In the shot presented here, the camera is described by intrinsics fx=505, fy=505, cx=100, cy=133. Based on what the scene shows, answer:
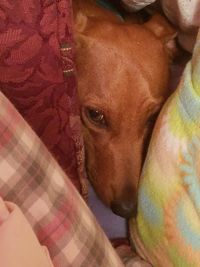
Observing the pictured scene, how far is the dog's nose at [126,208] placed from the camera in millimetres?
1216

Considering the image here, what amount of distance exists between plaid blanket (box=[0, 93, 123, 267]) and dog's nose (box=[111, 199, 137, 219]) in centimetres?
37

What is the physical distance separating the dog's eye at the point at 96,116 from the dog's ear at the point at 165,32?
30 cm

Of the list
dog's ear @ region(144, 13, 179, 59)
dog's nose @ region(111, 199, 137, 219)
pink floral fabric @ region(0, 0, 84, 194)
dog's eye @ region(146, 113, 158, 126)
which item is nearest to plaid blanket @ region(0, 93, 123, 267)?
pink floral fabric @ region(0, 0, 84, 194)

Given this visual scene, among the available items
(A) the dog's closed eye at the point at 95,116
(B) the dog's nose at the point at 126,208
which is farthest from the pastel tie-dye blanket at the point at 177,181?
(A) the dog's closed eye at the point at 95,116

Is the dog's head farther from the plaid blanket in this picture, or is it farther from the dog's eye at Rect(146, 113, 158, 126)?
the plaid blanket

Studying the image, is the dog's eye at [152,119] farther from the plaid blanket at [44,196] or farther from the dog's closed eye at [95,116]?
the plaid blanket at [44,196]

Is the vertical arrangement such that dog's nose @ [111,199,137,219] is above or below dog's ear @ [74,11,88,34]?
below

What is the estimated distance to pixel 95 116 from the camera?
1.31 meters

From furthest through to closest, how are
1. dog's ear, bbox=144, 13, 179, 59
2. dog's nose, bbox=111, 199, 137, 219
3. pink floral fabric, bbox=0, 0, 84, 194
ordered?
dog's ear, bbox=144, 13, 179, 59 → dog's nose, bbox=111, 199, 137, 219 → pink floral fabric, bbox=0, 0, 84, 194

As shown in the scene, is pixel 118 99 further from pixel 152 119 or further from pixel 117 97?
pixel 152 119

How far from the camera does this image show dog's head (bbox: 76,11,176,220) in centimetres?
126

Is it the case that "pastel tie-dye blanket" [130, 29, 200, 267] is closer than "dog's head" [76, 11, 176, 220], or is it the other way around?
"pastel tie-dye blanket" [130, 29, 200, 267]

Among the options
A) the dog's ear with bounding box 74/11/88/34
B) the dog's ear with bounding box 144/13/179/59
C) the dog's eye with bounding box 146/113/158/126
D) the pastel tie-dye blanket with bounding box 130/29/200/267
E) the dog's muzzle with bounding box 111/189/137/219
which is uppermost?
the dog's ear with bounding box 74/11/88/34

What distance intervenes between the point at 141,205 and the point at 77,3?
0.66m
